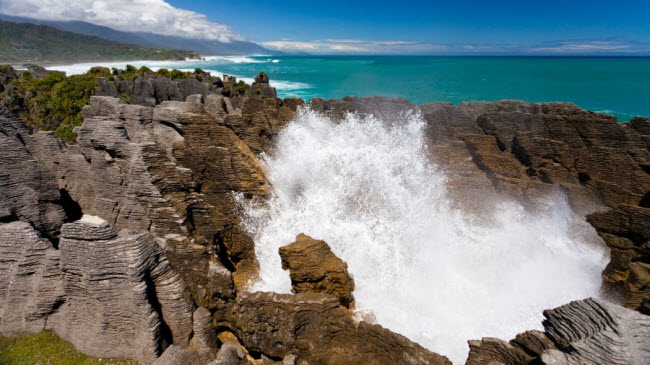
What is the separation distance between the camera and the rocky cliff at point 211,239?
6.57 metres

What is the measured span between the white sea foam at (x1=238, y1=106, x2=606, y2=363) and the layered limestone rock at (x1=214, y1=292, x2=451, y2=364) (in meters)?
2.51

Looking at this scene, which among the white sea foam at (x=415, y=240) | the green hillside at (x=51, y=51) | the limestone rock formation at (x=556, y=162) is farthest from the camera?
the green hillside at (x=51, y=51)

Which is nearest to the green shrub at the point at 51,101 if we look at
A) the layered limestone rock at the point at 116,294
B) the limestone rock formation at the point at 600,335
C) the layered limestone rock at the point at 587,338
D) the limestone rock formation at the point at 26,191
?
the limestone rock formation at the point at 26,191

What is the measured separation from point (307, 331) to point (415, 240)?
641 centimetres

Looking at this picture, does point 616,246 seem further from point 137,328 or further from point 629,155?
point 137,328

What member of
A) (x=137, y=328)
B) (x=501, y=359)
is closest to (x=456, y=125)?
(x=501, y=359)

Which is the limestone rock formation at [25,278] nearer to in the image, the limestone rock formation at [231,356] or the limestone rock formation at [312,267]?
the limestone rock formation at [231,356]

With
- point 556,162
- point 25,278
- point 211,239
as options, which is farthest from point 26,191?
point 556,162

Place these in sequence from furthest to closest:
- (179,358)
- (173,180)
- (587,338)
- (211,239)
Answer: (211,239) → (173,180) → (179,358) → (587,338)

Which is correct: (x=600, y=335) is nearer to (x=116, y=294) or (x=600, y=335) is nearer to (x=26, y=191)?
(x=116, y=294)

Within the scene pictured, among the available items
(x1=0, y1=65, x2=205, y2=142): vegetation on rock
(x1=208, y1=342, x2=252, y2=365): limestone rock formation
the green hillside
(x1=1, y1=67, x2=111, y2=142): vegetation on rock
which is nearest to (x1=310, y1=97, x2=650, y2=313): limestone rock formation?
(x1=208, y1=342, x2=252, y2=365): limestone rock formation

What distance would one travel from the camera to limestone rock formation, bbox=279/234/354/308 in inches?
337

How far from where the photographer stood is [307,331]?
7383mm

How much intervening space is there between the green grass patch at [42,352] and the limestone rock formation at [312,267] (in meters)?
3.91
